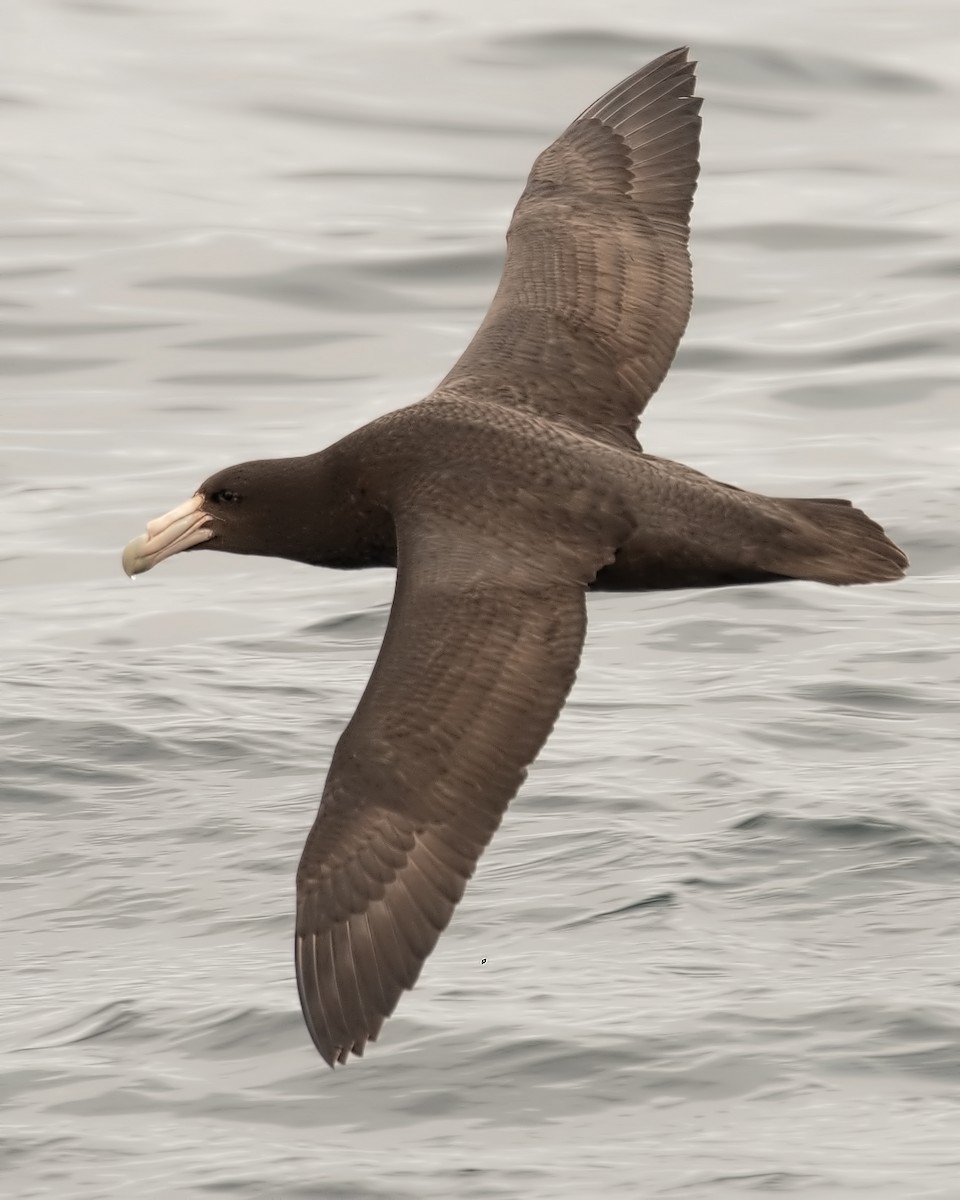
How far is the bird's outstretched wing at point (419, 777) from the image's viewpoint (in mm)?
8008

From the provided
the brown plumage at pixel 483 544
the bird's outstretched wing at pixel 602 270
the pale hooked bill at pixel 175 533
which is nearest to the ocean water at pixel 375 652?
the brown plumage at pixel 483 544

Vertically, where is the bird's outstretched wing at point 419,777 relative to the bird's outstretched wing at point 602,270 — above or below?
below

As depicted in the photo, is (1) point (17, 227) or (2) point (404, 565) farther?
(1) point (17, 227)

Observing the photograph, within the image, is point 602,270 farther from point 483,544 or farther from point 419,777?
point 419,777

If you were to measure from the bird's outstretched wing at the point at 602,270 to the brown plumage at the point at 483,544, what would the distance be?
1cm

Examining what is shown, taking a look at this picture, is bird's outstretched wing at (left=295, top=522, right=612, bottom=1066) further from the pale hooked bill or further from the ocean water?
the pale hooked bill

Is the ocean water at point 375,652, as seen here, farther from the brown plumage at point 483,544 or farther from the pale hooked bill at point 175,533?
the pale hooked bill at point 175,533

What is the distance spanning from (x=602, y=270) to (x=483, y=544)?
7.95 ft

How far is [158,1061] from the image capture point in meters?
8.71

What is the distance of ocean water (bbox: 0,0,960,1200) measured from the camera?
8.29 m

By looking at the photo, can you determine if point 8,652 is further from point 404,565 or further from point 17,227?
point 17,227

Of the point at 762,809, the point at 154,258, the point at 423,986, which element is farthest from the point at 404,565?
the point at 154,258

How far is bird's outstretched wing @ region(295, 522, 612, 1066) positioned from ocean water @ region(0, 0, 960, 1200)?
57cm

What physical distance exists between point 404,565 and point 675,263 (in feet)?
9.23
